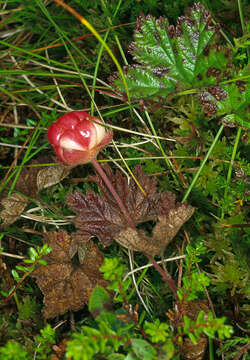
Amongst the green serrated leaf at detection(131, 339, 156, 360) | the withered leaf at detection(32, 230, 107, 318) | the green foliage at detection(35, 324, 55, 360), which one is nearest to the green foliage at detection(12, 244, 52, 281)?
the withered leaf at detection(32, 230, 107, 318)

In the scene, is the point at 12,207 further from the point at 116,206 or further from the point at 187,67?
the point at 187,67

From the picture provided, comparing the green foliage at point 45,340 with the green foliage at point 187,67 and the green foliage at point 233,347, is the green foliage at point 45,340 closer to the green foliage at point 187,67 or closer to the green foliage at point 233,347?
the green foliage at point 233,347

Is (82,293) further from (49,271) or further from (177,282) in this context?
(177,282)

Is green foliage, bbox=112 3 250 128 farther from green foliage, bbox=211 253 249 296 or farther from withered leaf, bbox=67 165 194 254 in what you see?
green foliage, bbox=211 253 249 296

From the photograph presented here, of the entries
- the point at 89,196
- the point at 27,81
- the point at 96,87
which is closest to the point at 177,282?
the point at 89,196

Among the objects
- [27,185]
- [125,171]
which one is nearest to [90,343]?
[125,171]
